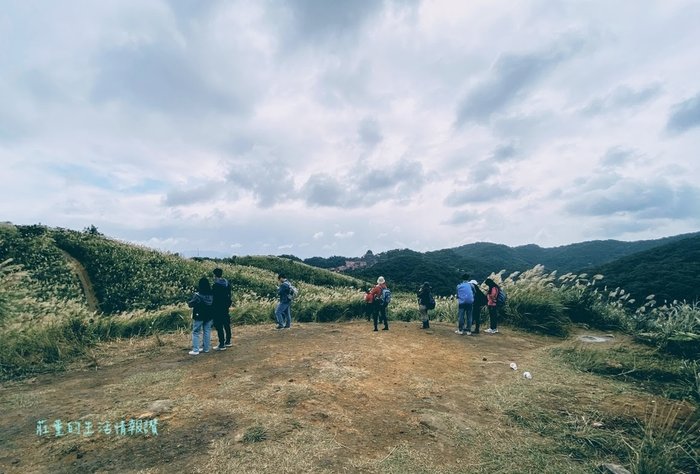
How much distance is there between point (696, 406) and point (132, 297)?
25.4 m

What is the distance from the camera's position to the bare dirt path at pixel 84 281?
68.4ft

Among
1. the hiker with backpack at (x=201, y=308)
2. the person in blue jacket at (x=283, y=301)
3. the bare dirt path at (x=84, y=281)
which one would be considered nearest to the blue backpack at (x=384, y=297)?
the person in blue jacket at (x=283, y=301)

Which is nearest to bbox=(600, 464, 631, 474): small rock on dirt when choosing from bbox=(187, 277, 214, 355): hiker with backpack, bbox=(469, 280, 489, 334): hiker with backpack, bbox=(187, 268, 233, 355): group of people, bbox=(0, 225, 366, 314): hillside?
bbox=(469, 280, 489, 334): hiker with backpack

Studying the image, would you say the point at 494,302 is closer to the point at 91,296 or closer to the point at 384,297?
the point at 384,297

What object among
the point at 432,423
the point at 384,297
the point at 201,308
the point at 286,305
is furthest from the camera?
the point at 286,305

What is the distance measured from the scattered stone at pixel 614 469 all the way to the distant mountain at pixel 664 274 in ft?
91.0

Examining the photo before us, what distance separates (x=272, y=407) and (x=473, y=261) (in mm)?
110525

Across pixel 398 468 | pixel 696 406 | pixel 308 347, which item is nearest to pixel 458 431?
pixel 398 468

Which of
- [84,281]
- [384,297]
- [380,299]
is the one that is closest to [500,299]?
[384,297]

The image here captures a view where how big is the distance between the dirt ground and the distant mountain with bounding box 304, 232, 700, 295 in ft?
143

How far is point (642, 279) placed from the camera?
38750mm

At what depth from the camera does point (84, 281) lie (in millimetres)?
23422

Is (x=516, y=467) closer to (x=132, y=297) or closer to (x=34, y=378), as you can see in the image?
(x=34, y=378)

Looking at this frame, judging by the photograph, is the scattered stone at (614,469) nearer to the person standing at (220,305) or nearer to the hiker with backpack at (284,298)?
the person standing at (220,305)
